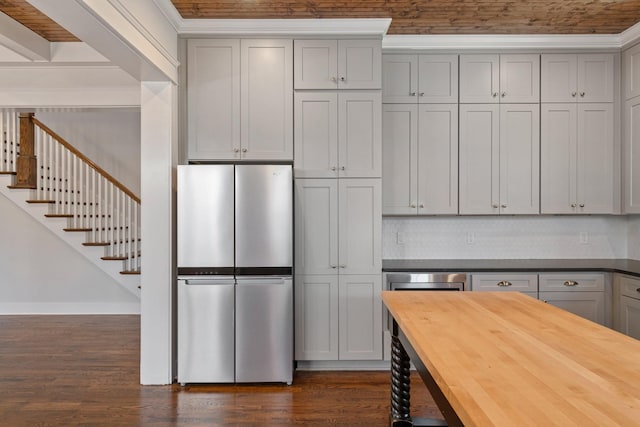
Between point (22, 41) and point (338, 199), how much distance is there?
9.57 ft

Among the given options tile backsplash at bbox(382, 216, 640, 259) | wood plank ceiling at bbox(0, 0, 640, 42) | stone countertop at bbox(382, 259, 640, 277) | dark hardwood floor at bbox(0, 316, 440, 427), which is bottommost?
dark hardwood floor at bbox(0, 316, 440, 427)

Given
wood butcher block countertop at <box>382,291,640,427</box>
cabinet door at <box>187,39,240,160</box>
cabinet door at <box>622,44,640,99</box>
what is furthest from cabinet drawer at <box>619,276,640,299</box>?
cabinet door at <box>187,39,240,160</box>

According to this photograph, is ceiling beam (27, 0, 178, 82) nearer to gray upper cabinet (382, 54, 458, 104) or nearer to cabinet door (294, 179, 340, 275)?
cabinet door (294, 179, 340, 275)

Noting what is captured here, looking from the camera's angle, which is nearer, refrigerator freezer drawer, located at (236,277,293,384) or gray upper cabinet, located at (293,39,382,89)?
refrigerator freezer drawer, located at (236,277,293,384)

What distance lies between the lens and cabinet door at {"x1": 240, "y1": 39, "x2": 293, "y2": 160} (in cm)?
354

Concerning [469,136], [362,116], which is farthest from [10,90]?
[469,136]

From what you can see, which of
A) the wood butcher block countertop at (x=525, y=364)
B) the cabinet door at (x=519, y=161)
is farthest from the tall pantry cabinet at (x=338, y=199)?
the wood butcher block countertop at (x=525, y=364)

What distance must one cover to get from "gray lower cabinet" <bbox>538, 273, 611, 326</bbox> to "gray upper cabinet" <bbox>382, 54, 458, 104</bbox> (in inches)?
68.9

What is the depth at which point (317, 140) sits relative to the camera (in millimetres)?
3559

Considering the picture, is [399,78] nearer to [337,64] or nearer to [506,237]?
[337,64]

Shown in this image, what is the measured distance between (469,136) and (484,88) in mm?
446

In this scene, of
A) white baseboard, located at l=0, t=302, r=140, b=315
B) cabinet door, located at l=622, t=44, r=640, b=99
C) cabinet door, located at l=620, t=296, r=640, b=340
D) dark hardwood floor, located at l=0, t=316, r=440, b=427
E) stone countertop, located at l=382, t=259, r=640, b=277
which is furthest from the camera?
white baseboard, located at l=0, t=302, r=140, b=315

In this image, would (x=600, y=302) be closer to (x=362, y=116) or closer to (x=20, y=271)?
(x=362, y=116)

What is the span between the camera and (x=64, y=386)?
131 inches
